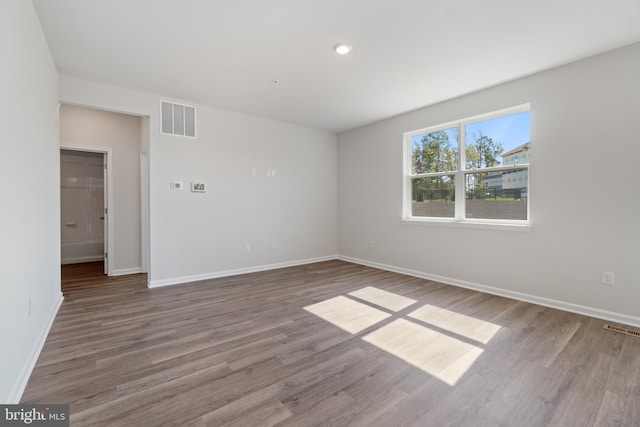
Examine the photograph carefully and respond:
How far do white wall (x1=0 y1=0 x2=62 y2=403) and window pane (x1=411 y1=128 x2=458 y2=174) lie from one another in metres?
4.73

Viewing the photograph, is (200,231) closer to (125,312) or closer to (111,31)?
(125,312)

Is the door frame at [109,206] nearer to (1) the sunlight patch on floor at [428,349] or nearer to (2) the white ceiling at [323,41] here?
(2) the white ceiling at [323,41]

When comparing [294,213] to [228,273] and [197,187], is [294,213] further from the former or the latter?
[197,187]

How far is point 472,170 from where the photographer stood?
162 inches

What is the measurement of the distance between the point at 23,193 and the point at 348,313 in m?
2.93

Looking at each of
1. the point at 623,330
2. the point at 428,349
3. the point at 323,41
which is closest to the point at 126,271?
the point at 323,41

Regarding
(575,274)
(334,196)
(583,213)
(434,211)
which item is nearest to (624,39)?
(583,213)

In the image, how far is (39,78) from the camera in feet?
8.22

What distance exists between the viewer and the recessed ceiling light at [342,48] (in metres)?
2.79

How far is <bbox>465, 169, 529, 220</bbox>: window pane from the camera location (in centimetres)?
362

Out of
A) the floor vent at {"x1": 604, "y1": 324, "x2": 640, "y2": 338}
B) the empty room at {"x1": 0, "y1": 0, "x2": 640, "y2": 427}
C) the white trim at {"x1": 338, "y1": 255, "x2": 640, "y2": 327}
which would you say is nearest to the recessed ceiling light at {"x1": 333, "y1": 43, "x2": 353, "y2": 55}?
the empty room at {"x1": 0, "y1": 0, "x2": 640, "y2": 427}

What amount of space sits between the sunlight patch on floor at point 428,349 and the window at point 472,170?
209 centimetres

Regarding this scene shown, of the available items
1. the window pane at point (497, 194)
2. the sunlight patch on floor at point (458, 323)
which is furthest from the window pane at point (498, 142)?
the sunlight patch on floor at point (458, 323)

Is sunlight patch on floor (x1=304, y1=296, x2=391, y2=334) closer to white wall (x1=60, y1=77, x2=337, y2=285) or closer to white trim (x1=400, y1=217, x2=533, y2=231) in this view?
white trim (x1=400, y1=217, x2=533, y2=231)
